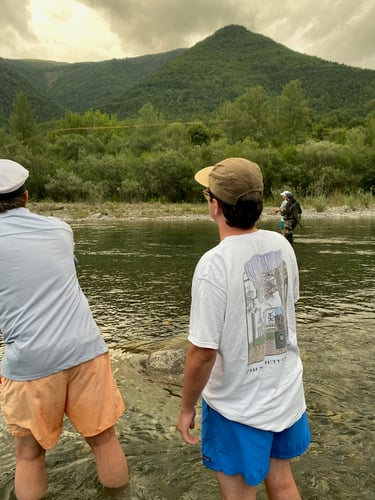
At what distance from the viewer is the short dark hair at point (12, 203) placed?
2.51 meters

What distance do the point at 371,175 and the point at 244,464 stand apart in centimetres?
4799

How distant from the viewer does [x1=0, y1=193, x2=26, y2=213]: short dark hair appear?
2512mm

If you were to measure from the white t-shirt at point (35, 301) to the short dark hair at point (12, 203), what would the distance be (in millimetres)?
27

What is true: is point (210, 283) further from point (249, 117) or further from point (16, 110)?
point (16, 110)

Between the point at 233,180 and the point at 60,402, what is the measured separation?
1605 mm

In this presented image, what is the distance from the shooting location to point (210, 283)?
6.40 ft

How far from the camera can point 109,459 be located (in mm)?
2818

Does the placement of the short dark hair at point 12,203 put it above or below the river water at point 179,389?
above

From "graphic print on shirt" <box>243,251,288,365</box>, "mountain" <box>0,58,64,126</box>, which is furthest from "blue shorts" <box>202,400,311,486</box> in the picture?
"mountain" <box>0,58,64,126</box>

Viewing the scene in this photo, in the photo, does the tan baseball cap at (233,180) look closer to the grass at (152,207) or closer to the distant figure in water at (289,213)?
the distant figure in water at (289,213)

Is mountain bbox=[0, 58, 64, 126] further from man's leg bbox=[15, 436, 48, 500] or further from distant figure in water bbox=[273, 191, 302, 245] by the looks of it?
man's leg bbox=[15, 436, 48, 500]

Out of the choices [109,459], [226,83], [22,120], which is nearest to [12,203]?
[109,459]

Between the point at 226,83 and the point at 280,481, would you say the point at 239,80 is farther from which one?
the point at 280,481

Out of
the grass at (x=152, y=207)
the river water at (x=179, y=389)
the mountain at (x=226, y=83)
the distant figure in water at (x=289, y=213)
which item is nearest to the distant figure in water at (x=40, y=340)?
the river water at (x=179, y=389)
